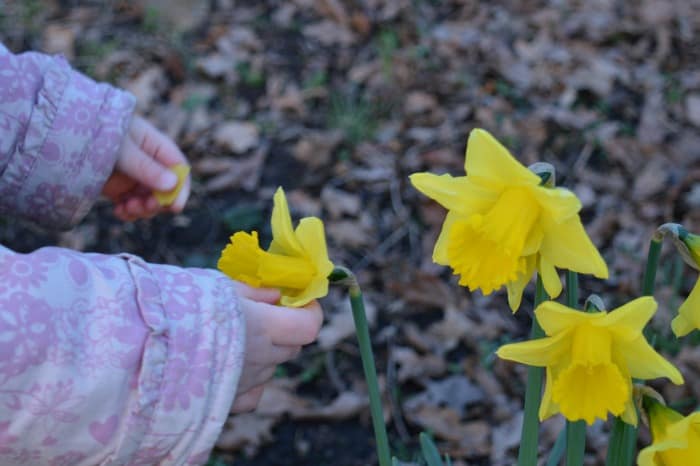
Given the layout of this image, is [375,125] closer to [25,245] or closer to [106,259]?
[25,245]

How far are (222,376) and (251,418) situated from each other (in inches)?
45.8

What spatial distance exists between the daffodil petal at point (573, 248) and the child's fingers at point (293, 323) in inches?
14.4

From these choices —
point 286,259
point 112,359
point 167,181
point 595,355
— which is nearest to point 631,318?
point 595,355

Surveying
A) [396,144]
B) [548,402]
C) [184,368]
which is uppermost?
[548,402]

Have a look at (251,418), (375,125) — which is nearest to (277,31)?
(375,125)

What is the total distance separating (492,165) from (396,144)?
2.30 meters

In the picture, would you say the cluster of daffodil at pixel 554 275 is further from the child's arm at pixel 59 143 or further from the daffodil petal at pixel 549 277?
the child's arm at pixel 59 143

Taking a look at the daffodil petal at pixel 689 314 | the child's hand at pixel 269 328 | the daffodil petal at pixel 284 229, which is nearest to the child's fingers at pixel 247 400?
the child's hand at pixel 269 328

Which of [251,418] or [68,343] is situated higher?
[68,343]

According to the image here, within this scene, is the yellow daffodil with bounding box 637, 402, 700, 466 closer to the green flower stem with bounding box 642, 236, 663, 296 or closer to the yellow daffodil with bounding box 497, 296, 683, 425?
the yellow daffodil with bounding box 497, 296, 683, 425

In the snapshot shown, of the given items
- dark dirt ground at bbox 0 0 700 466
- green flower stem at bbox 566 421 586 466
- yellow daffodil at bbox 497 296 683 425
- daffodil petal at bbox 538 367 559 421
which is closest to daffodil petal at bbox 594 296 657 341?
yellow daffodil at bbox 497 296 683 425

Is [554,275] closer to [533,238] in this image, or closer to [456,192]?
[533,238]

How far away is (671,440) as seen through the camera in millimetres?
1066

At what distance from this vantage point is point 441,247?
118 centimetres
